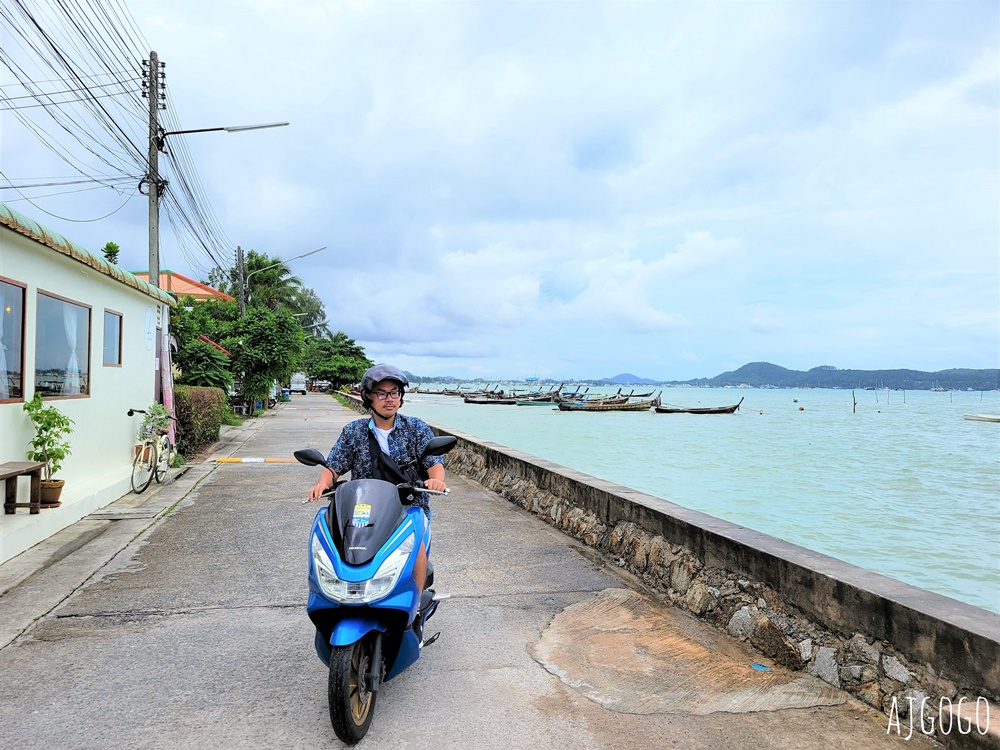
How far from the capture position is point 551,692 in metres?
3.49

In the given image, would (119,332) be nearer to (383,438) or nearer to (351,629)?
(383,438)

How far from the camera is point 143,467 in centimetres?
937

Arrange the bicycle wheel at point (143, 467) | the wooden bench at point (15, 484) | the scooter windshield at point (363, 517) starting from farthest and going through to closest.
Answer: the bicycle wheel at point (143, 467), the wooden bench at point (15, 484), the scooter windshield at point (363, 517)

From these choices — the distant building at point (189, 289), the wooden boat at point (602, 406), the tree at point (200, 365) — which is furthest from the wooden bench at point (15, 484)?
the wooden boat at point (602, 406)

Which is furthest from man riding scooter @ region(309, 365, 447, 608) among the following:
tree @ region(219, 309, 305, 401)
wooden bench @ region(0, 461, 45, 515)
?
tree @ region(219, 309, 305, 401)

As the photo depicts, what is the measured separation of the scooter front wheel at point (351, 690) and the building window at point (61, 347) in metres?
5.48

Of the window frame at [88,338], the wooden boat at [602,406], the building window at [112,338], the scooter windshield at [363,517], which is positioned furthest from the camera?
the wooden boat at [602,406]

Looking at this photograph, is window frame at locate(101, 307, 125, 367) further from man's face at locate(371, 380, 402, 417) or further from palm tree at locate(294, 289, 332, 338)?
palm tree at locate(294, 289, 332, 338)

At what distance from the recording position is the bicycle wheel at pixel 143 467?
9172mm

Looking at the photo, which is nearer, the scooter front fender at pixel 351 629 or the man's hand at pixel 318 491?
the scooter front fender at pixel 351 629

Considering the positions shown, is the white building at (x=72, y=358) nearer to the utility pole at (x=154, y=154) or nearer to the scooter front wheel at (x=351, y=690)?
the utility pole at (x=154, y=154)

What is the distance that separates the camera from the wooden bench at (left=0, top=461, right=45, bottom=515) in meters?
5.89

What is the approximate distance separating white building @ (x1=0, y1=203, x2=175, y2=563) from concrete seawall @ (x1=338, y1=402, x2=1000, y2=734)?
5.31m

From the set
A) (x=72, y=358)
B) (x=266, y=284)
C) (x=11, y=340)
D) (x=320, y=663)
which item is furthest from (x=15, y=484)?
(x=266, y=284)
